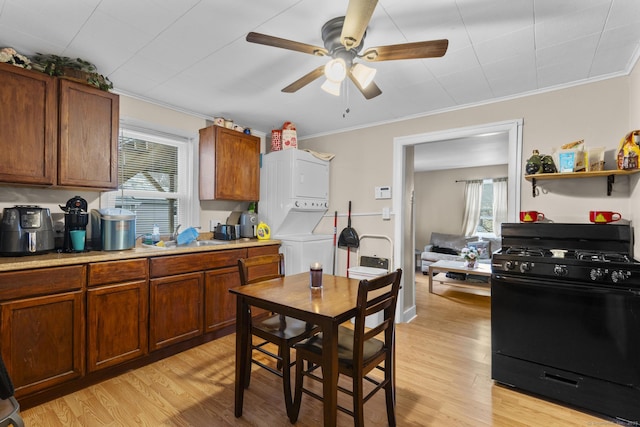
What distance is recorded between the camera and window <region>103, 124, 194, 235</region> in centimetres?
294

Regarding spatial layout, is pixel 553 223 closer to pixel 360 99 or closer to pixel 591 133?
pixel 591 133

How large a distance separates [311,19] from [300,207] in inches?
82.8

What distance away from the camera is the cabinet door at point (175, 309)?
241cm

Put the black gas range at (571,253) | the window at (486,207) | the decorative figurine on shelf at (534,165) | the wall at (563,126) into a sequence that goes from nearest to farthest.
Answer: the black gas range at (571,253)
the wall at (563,126)
the decorative figurine on shelf at (534,165)
the window at (486,207)

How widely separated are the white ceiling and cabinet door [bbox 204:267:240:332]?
1686 millimetres

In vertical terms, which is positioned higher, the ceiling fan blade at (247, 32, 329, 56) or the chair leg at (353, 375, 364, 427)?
the ceiling fan blade at (247, 32, 329, 56)

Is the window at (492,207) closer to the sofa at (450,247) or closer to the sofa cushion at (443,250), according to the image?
the sofa at (450,247)

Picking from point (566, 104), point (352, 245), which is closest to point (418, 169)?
point (352, 245)

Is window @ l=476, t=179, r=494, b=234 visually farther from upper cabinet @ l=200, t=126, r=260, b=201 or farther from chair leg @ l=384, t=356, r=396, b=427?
chair leg @ l=384, t=356, r=396, b=427

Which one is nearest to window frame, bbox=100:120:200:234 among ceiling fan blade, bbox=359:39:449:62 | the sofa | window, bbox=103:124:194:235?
window, bbox=103:124:194:235

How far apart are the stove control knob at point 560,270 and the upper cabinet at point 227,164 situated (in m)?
2.92

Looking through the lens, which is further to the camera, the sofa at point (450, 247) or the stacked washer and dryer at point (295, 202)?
the sofa at point (450, 247)

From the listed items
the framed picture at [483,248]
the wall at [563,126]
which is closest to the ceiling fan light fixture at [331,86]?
the wall at [563,126]

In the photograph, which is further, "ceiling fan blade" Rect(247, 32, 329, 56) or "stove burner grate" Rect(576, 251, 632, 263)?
"stove burner grate" Rect(576, 251, 632, 263)
